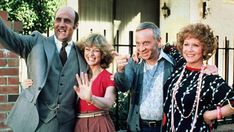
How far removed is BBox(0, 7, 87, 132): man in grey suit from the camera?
338 centimetres

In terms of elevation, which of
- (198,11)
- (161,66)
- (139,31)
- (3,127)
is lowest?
(3,127)

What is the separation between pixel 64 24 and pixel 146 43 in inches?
26.6

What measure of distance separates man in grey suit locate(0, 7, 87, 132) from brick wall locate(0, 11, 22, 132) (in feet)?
3.23

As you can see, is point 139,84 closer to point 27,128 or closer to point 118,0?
point 27,128

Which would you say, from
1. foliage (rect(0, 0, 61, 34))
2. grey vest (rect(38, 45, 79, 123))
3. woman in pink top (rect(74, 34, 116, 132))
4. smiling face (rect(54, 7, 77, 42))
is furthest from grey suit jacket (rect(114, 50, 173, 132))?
foliage (rect(0, 0, 61, 34))

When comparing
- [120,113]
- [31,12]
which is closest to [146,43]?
[120,113]

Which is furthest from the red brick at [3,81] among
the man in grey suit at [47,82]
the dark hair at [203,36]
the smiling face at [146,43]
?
the dark hair at [203,36]

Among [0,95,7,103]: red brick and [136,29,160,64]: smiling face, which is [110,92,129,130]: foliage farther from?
[136,29,160,64]: smiling face

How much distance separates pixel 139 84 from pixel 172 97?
40cm

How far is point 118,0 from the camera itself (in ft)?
38.6

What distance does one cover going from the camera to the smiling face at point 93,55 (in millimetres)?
3477

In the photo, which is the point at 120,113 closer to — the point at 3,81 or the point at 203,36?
the point at 3,81

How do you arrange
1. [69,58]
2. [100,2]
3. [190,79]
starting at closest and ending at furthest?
[190,79] < [69,58] < [100,2]

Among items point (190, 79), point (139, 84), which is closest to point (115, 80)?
point (139, 84)
